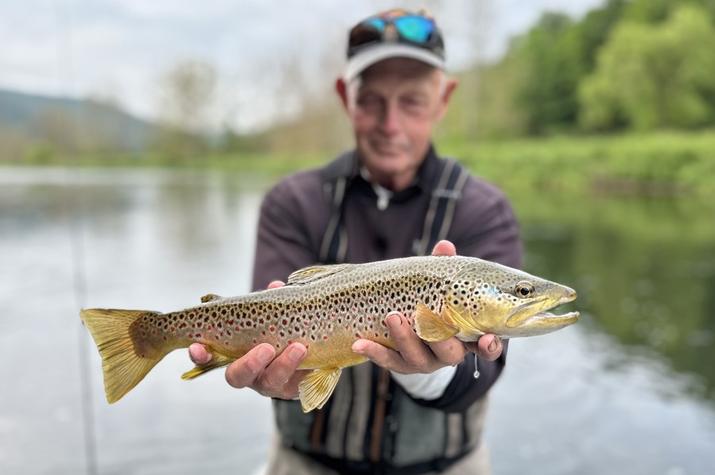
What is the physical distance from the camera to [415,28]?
9.64 feet

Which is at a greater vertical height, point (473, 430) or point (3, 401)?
point (473, 430)

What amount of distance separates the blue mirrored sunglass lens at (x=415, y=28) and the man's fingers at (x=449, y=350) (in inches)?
55.9

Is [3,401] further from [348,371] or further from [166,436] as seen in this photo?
[348,371]

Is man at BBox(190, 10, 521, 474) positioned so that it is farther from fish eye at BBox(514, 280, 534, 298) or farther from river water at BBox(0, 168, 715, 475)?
river water at BBox(0, 168, 715, 475)

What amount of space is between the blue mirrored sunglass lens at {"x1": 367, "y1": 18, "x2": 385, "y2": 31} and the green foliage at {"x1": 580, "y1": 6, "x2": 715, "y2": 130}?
50.5 m

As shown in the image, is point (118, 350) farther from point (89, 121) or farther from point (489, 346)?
point (89, 121)

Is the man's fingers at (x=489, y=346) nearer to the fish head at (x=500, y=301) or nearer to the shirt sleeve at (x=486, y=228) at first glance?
the fish head at (x=500, y=301)

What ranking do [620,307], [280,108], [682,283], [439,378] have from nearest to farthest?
[439,378] < [620,307] < [682,283] < [280,108]

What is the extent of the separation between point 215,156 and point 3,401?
79.6 meters

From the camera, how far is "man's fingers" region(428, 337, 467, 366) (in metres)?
2.09

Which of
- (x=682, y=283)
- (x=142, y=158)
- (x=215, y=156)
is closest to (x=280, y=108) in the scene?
(x=215, y=156)

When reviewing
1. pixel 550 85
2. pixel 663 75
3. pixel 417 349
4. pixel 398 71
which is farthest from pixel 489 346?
pixel 550 85

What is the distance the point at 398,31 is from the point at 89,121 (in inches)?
3050

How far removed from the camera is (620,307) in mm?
11766
